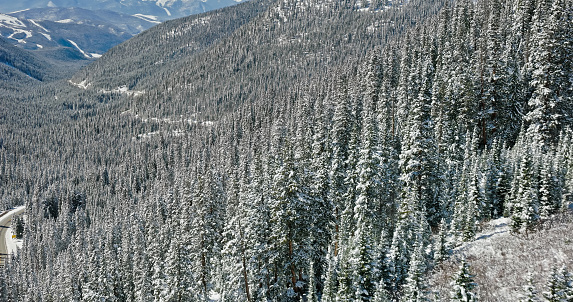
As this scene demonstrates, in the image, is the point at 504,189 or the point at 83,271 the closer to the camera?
the point at 504,189

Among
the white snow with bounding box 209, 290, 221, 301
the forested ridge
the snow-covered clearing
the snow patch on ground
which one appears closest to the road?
the snow patch on ground

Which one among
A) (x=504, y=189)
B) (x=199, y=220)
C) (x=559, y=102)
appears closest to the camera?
(x=504, y=189)

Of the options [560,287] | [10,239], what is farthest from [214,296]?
[10,239]

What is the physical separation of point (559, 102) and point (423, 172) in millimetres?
19615

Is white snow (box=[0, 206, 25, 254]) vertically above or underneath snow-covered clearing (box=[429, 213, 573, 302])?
underneath

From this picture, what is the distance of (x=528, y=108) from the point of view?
43031mm

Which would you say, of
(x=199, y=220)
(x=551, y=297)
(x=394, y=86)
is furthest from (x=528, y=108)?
(x=199, y=220)

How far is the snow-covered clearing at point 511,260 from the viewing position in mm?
16828

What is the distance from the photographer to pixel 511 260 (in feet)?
62.1

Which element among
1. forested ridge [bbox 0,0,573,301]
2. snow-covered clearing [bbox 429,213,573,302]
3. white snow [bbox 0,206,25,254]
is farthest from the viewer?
white snow [bbox 0,206,25,254]

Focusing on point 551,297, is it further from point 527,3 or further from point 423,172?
point 527,3

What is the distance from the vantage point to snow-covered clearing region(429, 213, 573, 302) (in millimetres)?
16828

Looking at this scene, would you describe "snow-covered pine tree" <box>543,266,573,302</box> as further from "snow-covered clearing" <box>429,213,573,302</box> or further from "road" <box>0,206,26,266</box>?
"road" <box>0,206,26,266</box>

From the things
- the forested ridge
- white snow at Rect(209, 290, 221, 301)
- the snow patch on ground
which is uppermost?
the forested ridge
